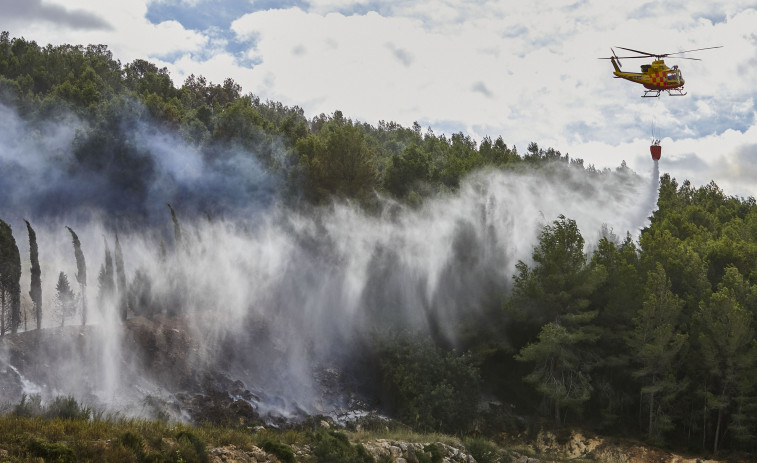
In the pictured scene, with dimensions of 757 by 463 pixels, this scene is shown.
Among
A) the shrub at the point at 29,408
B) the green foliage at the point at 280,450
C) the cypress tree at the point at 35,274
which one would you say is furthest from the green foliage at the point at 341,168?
the green foliage at the point at 280,450

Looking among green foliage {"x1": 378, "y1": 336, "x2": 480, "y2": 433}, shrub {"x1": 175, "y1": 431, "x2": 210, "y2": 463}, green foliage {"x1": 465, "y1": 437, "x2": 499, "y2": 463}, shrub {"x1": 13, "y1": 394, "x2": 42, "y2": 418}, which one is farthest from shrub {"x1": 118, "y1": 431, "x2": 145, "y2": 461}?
green foliage {"x1": 378, "y1": 336, "x2": 480, "y2": 433}

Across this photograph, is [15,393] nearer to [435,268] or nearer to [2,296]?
[2,296]

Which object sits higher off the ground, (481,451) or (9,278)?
(9,278)

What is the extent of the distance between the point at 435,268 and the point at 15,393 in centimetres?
2845

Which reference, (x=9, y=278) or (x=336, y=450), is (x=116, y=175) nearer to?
(x=9, y=278)

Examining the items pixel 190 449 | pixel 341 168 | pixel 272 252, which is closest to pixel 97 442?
pixel 190 449

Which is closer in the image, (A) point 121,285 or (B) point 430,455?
(B) point 430,455

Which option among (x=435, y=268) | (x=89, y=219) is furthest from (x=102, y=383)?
(x=435, y=268)

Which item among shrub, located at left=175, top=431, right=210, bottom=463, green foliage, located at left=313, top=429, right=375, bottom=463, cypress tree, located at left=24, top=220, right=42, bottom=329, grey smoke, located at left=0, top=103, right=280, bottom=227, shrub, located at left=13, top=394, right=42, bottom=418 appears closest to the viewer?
shrub, located at left=175, top=431, right=210, bottom=463

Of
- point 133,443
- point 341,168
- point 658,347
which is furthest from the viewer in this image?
point 341,168

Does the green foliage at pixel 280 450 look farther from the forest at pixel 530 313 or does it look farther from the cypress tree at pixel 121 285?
the cypress tree at pixel 121 285

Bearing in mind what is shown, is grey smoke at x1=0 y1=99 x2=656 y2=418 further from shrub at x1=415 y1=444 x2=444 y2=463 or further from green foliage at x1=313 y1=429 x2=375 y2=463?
green foliage at x1=313 y1=429 x2=375 y2=463

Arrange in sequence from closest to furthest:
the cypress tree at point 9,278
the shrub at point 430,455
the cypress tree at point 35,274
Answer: the shrub at point 430,455
the cypress tree at point 9,278
the cypress tree at point 35,274

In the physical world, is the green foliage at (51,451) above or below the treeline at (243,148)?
below
